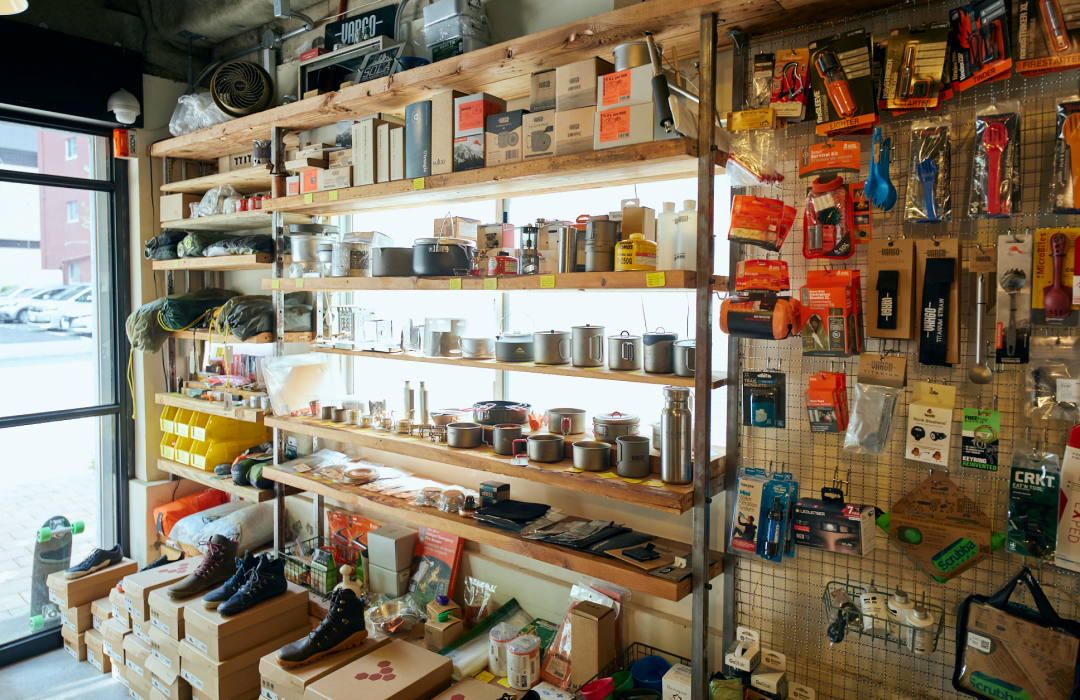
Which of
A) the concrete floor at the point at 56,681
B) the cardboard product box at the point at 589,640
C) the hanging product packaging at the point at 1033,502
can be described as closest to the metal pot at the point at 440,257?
the cardboard product box at the point at 589,640

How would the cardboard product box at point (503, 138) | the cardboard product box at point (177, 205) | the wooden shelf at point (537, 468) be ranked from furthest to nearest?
the cardboard product box at point (177, 205), the cardboard product box at point (503, 138), the wooden shelf at point (537, 468)

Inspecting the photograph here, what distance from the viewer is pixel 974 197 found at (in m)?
1.68

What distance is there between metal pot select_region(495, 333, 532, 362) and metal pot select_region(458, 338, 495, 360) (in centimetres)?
14

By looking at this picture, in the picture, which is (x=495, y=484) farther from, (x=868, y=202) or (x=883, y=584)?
(x=868, y=202)

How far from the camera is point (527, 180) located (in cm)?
225

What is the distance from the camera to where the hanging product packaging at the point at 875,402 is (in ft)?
5.90

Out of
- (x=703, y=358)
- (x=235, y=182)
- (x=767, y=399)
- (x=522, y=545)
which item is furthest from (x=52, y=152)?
(x=767, y=399)

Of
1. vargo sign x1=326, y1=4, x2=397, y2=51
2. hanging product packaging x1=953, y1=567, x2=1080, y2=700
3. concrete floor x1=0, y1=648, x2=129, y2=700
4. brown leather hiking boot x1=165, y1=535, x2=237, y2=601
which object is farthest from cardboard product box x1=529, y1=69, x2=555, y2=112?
concrete floor x1=0, y1=648, x2=129, y2=700

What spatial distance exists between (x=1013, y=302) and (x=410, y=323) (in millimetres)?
2019

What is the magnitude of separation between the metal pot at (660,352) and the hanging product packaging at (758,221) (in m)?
0.36

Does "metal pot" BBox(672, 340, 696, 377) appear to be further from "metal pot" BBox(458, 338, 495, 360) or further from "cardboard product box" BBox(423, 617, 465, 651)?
"cardboard product box" BBox(423, 617, 465, 651)

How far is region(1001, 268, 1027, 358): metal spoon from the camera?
5.35 ft

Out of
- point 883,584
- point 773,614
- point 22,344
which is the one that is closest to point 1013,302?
point 883,584

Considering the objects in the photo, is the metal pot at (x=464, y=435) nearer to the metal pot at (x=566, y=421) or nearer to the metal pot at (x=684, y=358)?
the metal pot at (x=566, y=421)
